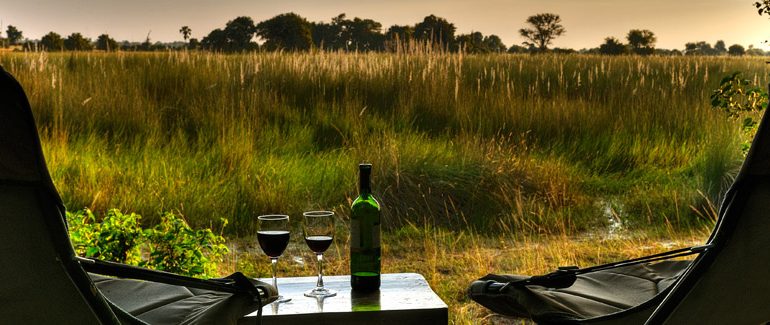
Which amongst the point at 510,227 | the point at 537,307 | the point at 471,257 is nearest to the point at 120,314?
the point at 537,307

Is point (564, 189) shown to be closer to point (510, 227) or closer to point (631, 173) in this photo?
point (510, 227)

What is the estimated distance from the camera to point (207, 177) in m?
4.15

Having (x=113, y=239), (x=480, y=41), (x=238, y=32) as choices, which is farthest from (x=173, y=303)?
(x=238, y=32)

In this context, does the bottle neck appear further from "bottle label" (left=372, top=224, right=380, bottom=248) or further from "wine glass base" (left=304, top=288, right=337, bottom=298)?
"wine glass base" (left=304, top=288, right=337, bottom=298)

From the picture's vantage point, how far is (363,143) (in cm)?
428

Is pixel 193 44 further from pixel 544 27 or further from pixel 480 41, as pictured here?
pixel 544 27

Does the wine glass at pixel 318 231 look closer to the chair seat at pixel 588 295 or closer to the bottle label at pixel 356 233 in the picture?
the bottle label at pixel 356 233

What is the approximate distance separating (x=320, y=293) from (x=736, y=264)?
0.81 meters

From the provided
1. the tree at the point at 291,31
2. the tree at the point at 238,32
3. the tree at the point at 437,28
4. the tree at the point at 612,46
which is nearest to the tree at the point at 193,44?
the tree at the point at 437,28

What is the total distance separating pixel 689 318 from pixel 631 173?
3.91 metres

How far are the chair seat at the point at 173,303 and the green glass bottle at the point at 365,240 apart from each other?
0.91ft

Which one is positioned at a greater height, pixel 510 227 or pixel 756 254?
pixel 756 254

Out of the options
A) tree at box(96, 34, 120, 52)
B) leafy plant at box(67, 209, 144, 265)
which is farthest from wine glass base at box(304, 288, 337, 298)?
tree at box(96, 34, 120, 52)

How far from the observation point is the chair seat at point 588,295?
147 cm
